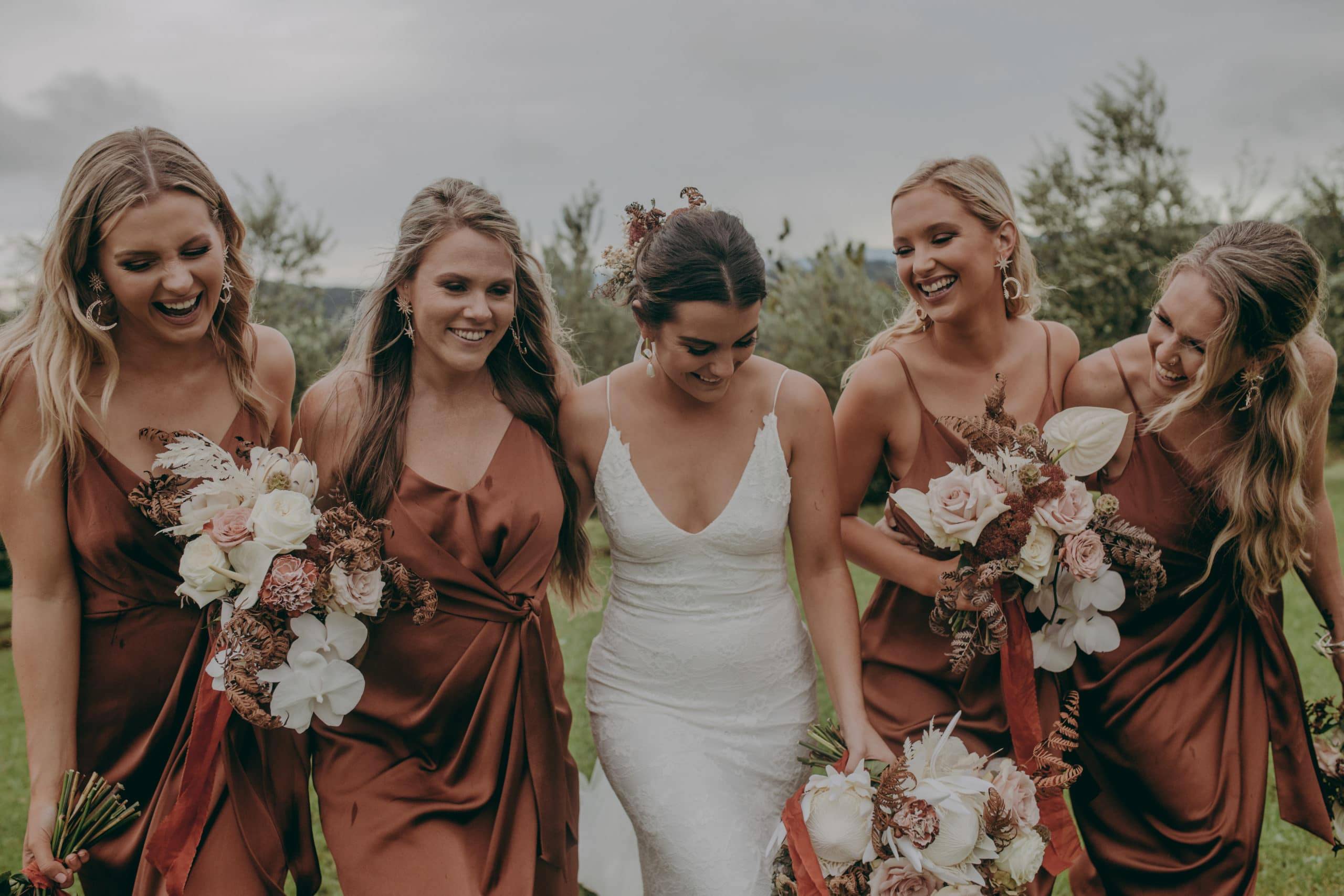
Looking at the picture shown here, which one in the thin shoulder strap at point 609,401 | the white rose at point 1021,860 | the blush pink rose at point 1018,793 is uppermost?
the thin shoulder strap at point 609,401

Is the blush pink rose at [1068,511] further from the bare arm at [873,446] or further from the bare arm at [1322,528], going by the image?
the bare arm at [1322,528]

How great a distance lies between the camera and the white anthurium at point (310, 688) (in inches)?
128

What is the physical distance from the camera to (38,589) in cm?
355

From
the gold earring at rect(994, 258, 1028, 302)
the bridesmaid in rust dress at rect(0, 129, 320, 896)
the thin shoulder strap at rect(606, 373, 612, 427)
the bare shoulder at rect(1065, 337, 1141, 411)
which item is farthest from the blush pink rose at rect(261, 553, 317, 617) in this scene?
the bare shoulder at rect(1065, 337, 1141, 411)

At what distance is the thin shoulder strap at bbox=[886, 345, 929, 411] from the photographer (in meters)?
4.12

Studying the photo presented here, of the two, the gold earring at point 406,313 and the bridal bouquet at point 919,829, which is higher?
the gold earring at point 406,313

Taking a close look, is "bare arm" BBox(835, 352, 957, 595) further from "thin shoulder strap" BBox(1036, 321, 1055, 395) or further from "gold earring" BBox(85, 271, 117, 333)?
"gold earring" BBox(85, 271, 117, 333)

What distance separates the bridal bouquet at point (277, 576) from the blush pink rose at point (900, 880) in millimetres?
1593

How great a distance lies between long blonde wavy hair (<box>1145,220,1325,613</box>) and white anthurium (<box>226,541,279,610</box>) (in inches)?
124

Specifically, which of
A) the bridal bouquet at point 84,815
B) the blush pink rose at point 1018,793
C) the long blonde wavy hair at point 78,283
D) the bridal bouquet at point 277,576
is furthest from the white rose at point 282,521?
the blush pink rose at point 1018,793

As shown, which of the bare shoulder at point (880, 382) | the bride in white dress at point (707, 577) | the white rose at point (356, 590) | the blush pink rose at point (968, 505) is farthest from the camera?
the bare shoulder at point (880, 382)

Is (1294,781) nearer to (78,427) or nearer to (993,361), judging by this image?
(993,361)

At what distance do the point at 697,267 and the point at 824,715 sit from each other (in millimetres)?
5321

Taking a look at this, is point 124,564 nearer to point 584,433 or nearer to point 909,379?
point 584,433
